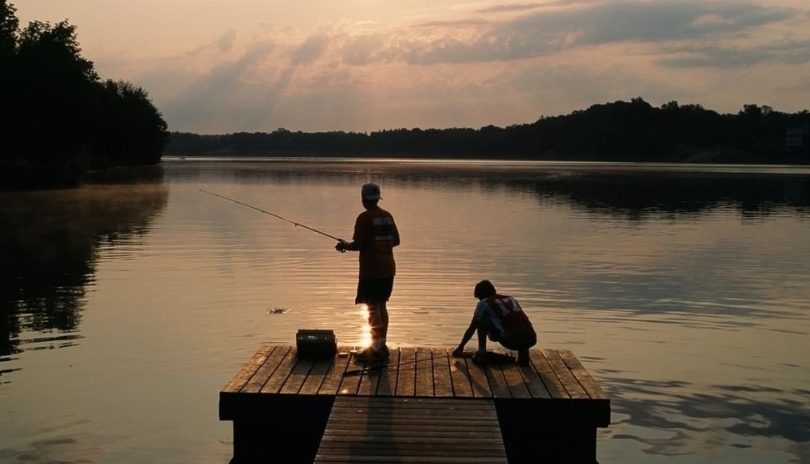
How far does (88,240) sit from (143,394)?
764 inches

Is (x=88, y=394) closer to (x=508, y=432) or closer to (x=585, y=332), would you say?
(x=508, y=432)

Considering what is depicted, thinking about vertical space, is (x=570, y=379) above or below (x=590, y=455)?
above

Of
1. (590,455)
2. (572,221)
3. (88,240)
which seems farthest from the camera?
(572,221)

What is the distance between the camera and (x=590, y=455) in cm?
954

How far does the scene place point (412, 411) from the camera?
9.06 meters

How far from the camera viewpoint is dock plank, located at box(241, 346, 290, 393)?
9.46 m

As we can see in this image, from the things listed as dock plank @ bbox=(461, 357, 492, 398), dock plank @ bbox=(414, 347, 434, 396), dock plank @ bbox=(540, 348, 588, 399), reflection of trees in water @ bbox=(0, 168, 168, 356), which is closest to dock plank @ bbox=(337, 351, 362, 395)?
dock plank @ bbox=(414, 347, 434, 396)

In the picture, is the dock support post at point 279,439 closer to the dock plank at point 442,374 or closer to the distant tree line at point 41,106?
the dock plank at point 442,374

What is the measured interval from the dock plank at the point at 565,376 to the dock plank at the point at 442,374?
1098 mm

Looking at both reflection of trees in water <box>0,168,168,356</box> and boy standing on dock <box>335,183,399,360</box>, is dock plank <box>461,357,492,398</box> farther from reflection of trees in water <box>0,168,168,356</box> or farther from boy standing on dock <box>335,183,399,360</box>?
reflection of trees in water <box>0,168,168,356</box>

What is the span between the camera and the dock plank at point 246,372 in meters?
9.44

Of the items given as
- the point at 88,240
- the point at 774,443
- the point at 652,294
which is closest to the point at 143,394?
the point at 774,443

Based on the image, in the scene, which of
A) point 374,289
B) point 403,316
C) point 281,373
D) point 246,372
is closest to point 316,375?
point 281,373

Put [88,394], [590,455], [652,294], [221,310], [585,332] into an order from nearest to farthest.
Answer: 1. [590,455]
2. [88,394]
3. [585,332]
4. [221,310]
5. [652,294]
